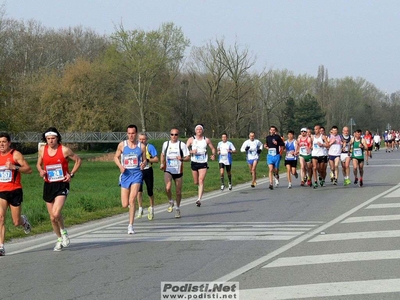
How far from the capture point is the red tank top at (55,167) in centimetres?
1138

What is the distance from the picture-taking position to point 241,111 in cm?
7875

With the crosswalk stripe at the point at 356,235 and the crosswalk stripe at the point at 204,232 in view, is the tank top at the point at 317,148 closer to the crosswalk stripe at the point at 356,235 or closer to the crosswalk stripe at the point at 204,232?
the crosswalk stripe at the point at 204,232

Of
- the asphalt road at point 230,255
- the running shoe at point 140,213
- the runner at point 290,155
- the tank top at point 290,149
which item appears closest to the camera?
the asphalt road at point 230,255

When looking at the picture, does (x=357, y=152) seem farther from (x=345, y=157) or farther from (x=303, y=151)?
(x=303, y=151)

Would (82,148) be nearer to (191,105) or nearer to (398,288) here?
(191,105)

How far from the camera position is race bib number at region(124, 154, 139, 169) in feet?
43.3

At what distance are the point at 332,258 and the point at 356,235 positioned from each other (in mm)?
2374

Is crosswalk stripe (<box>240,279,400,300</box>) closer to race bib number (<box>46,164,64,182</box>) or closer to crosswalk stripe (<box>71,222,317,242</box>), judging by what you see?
crosswalk stripe (<box>71,222,317,242</box>)

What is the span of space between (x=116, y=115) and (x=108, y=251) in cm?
6774

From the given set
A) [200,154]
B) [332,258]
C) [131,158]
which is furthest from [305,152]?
[332,258]

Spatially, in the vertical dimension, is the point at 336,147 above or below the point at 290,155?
above

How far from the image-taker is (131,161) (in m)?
13.2

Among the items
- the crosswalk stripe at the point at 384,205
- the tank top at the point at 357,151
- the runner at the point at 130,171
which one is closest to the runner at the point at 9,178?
the runner at the point at 130,171

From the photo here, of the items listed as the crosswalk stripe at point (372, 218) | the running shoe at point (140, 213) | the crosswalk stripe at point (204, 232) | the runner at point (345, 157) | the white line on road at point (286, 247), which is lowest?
the crosswalk stripe at point (372, 218)
